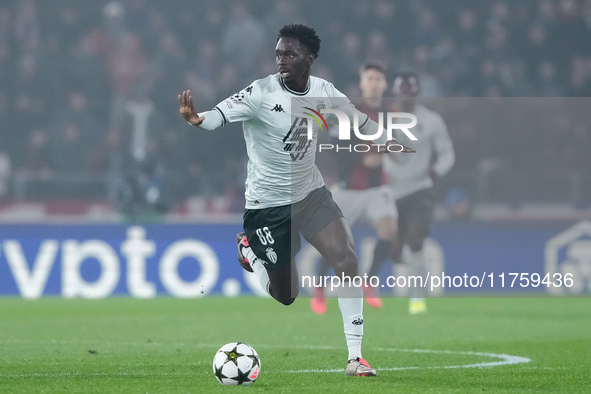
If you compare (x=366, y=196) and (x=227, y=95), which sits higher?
(x=227, y=95)

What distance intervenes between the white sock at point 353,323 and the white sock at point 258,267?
866 mm

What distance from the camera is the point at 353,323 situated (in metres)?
5.88

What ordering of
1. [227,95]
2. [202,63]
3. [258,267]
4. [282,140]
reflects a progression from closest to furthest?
1. [282,140]
2. [258,267]
3. [227,95]
4. [202,63]

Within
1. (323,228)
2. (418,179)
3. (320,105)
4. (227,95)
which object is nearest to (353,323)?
(323,228)

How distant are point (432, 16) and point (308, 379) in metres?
13.3

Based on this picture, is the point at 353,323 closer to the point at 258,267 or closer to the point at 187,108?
the point at 258,267

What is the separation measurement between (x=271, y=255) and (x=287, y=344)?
1.85m

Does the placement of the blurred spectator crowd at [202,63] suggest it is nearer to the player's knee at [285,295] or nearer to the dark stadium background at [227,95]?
the dark stadium background at [227,95]

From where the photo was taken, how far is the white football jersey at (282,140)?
6.05m

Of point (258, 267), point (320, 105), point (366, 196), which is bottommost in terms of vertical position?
point (258, 267)

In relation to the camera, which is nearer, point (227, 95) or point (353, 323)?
point (353, 323)

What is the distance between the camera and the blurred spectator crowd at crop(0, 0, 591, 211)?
15625mm

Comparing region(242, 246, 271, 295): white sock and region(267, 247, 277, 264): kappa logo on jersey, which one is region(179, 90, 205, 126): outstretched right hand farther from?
region(242, 246, 271, 295): white sock

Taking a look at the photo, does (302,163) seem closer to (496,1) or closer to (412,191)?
(412,191)
